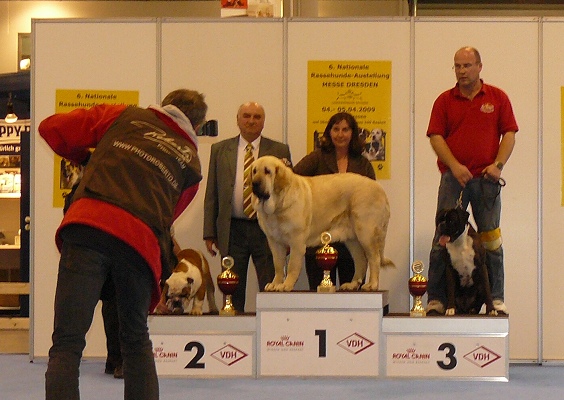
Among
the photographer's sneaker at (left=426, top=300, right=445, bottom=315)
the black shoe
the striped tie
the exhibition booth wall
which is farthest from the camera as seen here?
the exhibition booth wall

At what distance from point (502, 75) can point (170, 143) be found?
353 centimetres

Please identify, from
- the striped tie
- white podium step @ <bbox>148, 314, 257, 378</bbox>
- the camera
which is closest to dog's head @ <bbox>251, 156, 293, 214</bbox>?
the striped tie

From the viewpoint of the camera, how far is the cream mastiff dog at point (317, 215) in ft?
16.7

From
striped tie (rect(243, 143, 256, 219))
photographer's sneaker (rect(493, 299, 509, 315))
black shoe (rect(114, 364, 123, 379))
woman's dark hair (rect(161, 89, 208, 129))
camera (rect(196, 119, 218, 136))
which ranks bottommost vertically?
black shoe (rect(114, 364, 123, 379))

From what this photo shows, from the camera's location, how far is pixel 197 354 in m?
5.06

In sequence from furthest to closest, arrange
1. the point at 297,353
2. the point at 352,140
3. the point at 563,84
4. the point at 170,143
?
the point at 563,84, the point at 352,140, the point at 297,353, the point at 170,143

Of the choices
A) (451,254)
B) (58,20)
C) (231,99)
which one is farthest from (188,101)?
(58,20)

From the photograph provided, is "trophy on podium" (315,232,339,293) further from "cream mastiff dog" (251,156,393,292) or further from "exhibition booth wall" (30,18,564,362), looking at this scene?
"exhibition booth wall" (30,18,564,362)

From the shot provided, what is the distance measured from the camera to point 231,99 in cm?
610

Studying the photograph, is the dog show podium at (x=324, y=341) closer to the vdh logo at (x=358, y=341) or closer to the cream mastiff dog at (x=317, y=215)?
the vdh logo at (x=358, y=341)

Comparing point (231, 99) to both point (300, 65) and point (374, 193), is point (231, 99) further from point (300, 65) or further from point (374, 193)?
point (374, 193)

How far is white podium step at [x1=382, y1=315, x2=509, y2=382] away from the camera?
4973 mm

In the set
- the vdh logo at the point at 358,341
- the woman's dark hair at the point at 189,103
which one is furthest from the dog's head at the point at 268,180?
the woman's dark hair at the point at 189,103

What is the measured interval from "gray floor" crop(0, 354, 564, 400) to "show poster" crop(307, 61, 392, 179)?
5.51 feet
